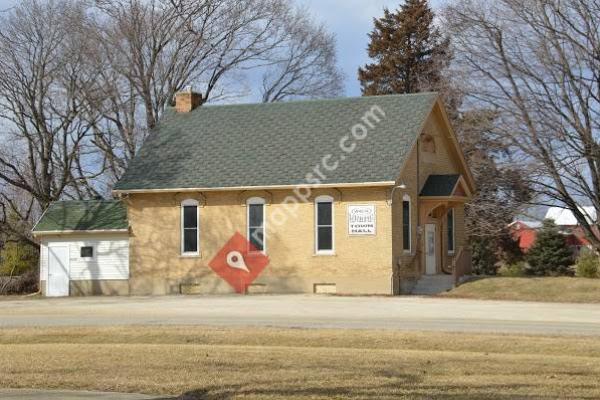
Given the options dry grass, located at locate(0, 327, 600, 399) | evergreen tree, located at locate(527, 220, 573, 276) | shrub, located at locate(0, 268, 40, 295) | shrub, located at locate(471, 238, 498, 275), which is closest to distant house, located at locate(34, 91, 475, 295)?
shrub, located at locate(0, 268, 40, 295)

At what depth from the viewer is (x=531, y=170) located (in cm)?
4050

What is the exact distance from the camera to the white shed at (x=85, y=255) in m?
38.6

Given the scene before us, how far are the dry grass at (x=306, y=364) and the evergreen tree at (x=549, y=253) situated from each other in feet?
122

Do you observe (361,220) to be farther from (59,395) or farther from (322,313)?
(59,395)

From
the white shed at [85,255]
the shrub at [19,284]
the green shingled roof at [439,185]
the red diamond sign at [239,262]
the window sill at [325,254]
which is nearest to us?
the window sill at [325,254]

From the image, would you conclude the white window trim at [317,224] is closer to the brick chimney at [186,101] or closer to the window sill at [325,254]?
the window sill at [325,254]

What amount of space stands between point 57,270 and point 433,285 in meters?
14.9

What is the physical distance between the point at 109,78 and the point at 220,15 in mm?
6653

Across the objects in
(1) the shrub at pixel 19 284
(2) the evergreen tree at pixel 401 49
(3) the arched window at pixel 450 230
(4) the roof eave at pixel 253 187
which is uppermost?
(2) the evergreen tree at pixel 401 49

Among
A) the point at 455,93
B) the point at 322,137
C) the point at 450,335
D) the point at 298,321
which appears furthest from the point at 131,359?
the point at 455,93

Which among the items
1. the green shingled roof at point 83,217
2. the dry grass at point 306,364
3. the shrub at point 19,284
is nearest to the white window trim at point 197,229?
the green shingled roof at point 83,217

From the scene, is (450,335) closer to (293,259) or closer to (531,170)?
(293,259)

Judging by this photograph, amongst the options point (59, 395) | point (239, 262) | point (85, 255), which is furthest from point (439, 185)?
point (59, 395)

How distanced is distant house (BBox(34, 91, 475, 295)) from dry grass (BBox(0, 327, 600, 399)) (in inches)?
573
